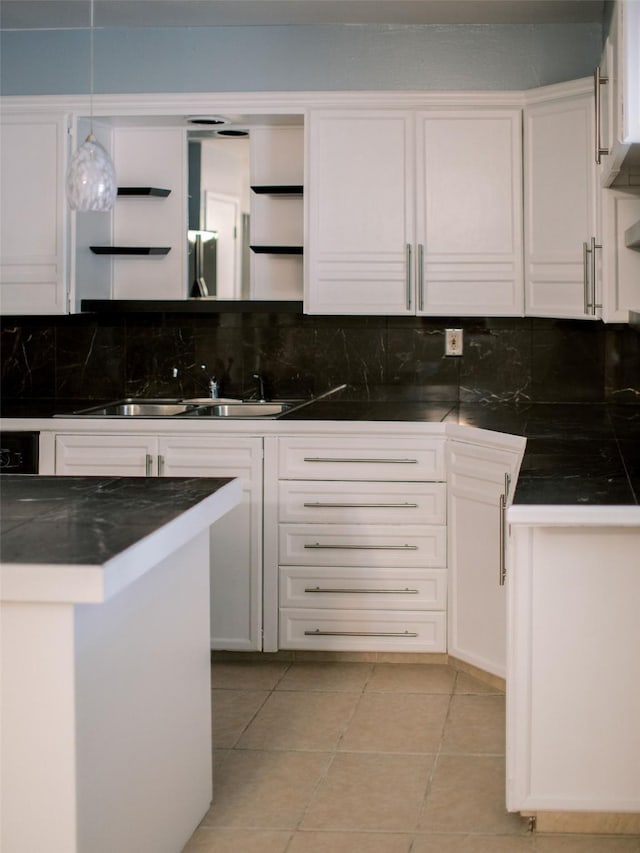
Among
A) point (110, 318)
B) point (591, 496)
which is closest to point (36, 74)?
point (110, 318)

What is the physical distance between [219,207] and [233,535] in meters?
1.47

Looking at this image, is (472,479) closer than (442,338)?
Yes

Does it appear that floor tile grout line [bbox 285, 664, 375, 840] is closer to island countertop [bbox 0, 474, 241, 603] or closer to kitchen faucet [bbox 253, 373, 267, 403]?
island countertop [bbox 0, 474, 241, 603]

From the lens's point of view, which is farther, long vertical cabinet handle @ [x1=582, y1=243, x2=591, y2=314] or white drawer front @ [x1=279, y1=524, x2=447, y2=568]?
long vertical cabinet handle @ [x1=582, y1=243, x2=591, y2=314]

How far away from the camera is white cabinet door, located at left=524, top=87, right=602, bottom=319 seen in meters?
4.13

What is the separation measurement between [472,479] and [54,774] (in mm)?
2192

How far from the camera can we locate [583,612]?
256cm

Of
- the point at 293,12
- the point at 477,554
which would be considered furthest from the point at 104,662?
the point at 293,12

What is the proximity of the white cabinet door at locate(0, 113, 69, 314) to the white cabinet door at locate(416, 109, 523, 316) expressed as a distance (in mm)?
1456

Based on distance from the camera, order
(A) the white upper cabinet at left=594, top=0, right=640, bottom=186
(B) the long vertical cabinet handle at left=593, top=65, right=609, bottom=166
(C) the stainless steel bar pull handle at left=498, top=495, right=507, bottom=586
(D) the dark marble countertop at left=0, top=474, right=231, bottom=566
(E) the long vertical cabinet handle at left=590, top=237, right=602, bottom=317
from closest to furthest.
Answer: (D) the dark marble countertop at left=0, top=474, right=231, bottom=566
(A) the white upper cabinet at left=594, top=0, right=640, bottom=186
(C) the stainless steel bar pull handle at left=498, top=495, right=507, bottom=586
(B) the long vertical cabinet handle at left=593, top=65, right=609, bottom=166
(E) the long vertical cabinet handle at left=590, top=237, right=602, bottom=317

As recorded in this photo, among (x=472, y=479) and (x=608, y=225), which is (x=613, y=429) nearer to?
(x=472, y=479)

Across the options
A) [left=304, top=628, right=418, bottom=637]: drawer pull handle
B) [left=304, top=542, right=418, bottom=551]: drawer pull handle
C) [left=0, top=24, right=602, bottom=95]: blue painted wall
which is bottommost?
[left=304, top=628, right=418, bottom=637]: drawer pull handle

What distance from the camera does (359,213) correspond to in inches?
173

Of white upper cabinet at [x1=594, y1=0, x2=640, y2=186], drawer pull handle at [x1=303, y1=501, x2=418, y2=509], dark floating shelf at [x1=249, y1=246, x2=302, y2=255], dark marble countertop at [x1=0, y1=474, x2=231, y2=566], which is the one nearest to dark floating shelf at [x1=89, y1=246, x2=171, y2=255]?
dark floating shelf at [x1=249, y1=246, x2=302, y2=255]
